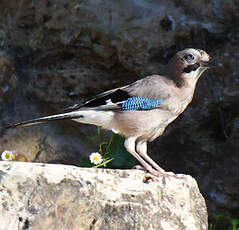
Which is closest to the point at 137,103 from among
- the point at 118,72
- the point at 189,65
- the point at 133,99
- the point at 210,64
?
the point at 133,99

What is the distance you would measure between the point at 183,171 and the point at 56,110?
177 centimetres

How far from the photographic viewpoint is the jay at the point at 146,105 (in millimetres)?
4207

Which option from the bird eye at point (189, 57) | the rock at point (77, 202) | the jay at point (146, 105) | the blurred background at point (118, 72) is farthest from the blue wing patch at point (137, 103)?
the rock at point (77, 202)

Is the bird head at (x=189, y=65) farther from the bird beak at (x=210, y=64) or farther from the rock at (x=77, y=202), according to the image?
the rock at (x=77, y=202)

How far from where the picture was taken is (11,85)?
19.0ft

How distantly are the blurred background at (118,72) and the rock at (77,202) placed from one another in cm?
167

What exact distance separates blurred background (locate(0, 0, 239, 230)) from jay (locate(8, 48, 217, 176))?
0.79m

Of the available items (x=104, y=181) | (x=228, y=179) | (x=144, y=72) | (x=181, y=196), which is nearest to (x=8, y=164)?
(x=104, y=181)

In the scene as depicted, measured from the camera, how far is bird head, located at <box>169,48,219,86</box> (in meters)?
4.26

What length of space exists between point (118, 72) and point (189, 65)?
1443mm

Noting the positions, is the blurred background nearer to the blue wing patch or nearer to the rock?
the blue wing patch

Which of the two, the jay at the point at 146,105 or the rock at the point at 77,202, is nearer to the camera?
the rock at the point at 77,202

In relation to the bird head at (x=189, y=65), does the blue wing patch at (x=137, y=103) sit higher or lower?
lower

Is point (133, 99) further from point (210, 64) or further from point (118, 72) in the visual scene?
point (118, 72)
